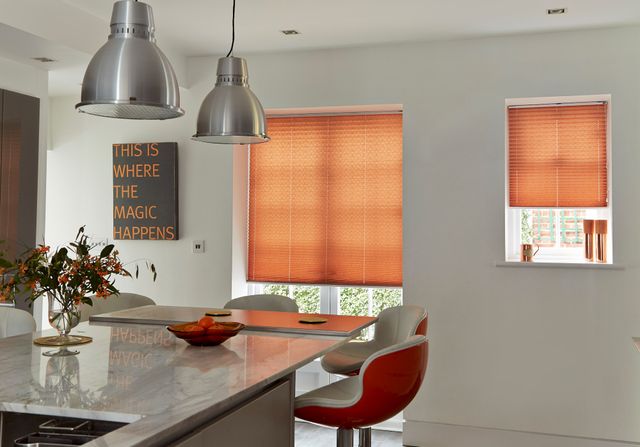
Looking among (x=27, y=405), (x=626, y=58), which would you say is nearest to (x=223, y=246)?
(x=626, y=58)

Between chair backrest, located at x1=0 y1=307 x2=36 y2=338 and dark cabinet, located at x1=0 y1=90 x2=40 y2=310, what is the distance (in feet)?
3.36

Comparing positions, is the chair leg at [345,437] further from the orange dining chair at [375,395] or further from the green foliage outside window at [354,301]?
the green foliage outside window at [354,301]

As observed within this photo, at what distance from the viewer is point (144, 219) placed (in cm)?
558

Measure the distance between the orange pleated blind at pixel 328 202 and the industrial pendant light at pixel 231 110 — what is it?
2.02 metres

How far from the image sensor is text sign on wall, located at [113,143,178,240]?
5488 millimetres

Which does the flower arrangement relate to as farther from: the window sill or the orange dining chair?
the window sill

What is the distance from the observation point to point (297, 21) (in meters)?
4.53

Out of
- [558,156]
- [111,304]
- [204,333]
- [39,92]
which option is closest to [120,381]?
[204,333]

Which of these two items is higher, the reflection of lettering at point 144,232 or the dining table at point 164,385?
the reflection of lettering at point 144,232

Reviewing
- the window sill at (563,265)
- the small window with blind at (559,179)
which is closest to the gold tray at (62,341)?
the window sill at (563,265)

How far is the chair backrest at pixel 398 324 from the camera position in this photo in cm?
375

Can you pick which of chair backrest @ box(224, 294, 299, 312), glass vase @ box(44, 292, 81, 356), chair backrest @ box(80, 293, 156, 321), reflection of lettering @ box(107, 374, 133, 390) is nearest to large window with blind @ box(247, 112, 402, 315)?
chair backrest @ box(224, 294, 299, 312)

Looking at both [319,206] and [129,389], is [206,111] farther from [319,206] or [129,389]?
[319,206]

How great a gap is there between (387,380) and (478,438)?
234cm
